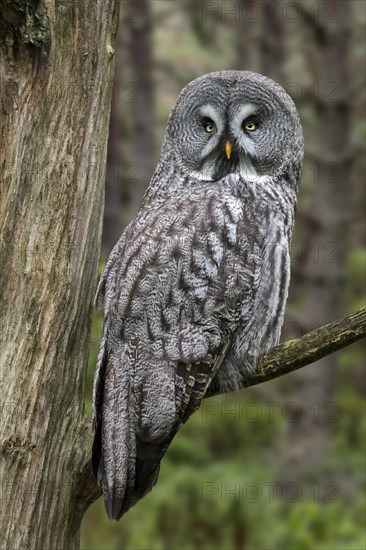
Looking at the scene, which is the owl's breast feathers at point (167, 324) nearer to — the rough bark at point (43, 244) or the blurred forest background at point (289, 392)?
the rough bark at point (43, 244)

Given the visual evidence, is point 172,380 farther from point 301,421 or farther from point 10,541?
point 301,421

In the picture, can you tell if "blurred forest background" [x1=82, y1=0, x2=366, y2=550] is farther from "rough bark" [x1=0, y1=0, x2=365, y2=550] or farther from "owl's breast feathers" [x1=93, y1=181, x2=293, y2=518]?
"rough bark" [x1=0, y1=0, x2=365, y2=550]

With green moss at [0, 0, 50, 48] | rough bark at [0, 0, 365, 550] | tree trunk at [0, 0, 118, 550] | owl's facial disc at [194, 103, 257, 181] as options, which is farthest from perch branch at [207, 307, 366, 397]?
green moss at [0, 0, 50, 48]

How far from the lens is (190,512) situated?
21.8ft

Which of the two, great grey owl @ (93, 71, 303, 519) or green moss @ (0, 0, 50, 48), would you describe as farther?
great grey owl @ (93, 71, 303, 519)

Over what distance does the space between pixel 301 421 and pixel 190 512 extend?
4.57 feet

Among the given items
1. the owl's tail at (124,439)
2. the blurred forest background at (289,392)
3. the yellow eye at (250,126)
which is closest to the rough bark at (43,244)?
the owl's tail at (124,439)

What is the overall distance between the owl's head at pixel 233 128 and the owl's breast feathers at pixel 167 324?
302mm

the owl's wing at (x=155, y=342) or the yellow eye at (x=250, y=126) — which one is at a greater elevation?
the yellow eye at (x=250, y=126)

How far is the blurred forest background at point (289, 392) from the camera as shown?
6.53 meters

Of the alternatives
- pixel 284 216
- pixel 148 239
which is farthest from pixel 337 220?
pixel 148 239

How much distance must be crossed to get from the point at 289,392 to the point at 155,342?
238 inches

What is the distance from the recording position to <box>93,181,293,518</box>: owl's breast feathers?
10.7 ft

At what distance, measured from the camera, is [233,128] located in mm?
3787
